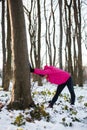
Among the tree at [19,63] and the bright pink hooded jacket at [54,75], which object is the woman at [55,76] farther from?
the tree at [19,63]

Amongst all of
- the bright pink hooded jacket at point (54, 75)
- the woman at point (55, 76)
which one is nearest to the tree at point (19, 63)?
the woman at point (55, 76)

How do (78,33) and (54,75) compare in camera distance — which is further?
(78,33)

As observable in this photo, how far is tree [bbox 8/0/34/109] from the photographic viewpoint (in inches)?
359

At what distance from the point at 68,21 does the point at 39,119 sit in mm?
20332

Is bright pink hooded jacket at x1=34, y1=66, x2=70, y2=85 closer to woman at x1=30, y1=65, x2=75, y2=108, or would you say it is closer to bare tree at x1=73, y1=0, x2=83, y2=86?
woman at x1=30, y1=65, x2=75, y2=108

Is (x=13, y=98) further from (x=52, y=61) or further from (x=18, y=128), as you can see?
(x=52, y=61)

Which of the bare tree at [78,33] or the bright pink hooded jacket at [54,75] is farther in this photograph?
the bare tree at [78,33]

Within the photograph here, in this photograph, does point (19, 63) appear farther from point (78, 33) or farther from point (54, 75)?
point (78, 33)

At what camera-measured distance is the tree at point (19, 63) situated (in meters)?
9.12

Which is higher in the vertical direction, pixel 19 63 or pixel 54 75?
pixel 19 63

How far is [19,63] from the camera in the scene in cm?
916

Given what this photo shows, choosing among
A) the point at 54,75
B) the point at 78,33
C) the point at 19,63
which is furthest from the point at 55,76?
the point at 78,33

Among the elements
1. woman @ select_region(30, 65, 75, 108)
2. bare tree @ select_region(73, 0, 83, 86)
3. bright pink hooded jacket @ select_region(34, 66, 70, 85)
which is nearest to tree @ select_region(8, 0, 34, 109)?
woman @ select_region(30, 65, 75, 108)

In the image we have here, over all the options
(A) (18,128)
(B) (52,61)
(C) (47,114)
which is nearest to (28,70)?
(C) (47,114)
